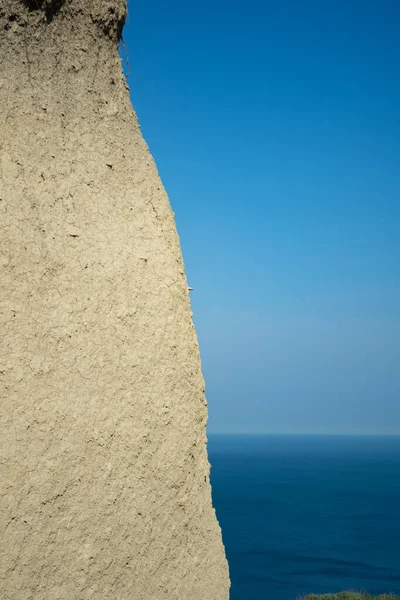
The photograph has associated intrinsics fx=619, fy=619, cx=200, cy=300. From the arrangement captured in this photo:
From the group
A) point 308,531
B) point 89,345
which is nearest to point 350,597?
point 89,345

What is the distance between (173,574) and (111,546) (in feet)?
1.21

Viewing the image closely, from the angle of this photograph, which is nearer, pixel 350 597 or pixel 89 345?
pixel 89 345

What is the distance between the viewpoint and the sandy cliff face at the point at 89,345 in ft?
8.55

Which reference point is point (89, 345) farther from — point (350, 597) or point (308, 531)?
point (308, 531)

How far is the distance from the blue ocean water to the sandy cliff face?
46.8m

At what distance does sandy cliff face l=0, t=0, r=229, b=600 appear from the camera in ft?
8.55

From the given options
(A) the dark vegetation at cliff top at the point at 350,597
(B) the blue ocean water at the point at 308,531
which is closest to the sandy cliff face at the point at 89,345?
(A) the dark vegetation at cliff top at the point at 350,597

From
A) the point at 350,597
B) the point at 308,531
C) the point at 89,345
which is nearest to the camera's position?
the point at 89,345

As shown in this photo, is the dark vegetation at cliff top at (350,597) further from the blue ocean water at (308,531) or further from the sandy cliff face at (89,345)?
the blue ocean water at (308,531)

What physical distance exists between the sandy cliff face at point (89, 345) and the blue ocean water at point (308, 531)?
4679 cm

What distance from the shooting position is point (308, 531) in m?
71.9

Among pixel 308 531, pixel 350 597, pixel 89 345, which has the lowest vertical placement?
pixel 308 531

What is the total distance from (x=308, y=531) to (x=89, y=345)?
75.2 metres

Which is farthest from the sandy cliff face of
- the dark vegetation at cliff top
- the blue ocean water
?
the blue ocean water
